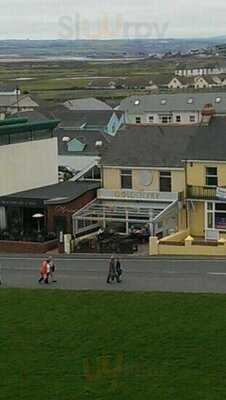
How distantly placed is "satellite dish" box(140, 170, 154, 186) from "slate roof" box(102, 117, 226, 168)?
34cm

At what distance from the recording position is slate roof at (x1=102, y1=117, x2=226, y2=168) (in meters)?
39.2

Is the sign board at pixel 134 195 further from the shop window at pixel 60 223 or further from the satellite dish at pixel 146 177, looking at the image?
the shop window at pixel 60 223

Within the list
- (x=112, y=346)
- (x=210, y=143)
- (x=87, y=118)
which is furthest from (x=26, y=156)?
(x=87, y=118)

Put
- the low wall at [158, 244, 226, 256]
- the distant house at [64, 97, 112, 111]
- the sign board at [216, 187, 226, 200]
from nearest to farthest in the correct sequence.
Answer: the low wall at [158, 244, 226, 256]
the sign board at [216, 187, 226, 200]
the distant house at [64, 97, 112, 111]

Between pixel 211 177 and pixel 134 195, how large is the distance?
12.4 ft

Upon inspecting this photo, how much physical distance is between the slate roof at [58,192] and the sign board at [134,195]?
0.66 m

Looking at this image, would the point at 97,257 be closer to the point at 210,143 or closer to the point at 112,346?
the point at 210,143

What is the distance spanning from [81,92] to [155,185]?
102918 mm

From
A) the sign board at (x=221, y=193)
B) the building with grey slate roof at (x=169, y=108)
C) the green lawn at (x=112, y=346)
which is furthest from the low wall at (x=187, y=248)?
the building with grey slate roof at (x=169, y=108)

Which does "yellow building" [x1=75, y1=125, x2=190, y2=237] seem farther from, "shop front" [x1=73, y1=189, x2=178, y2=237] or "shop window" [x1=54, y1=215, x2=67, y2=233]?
"shop window" [x1=54, y1=215, x2=67, y2=233]

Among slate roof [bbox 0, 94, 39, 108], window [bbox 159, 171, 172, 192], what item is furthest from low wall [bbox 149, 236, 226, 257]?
slate roof [bbox 0, 94, 39, 108]

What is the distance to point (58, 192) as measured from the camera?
41.8 metres

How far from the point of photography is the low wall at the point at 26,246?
120 feet

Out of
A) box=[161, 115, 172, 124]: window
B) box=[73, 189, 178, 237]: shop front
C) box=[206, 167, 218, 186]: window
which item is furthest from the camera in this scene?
box=[161, 115, 172, 124]: window
